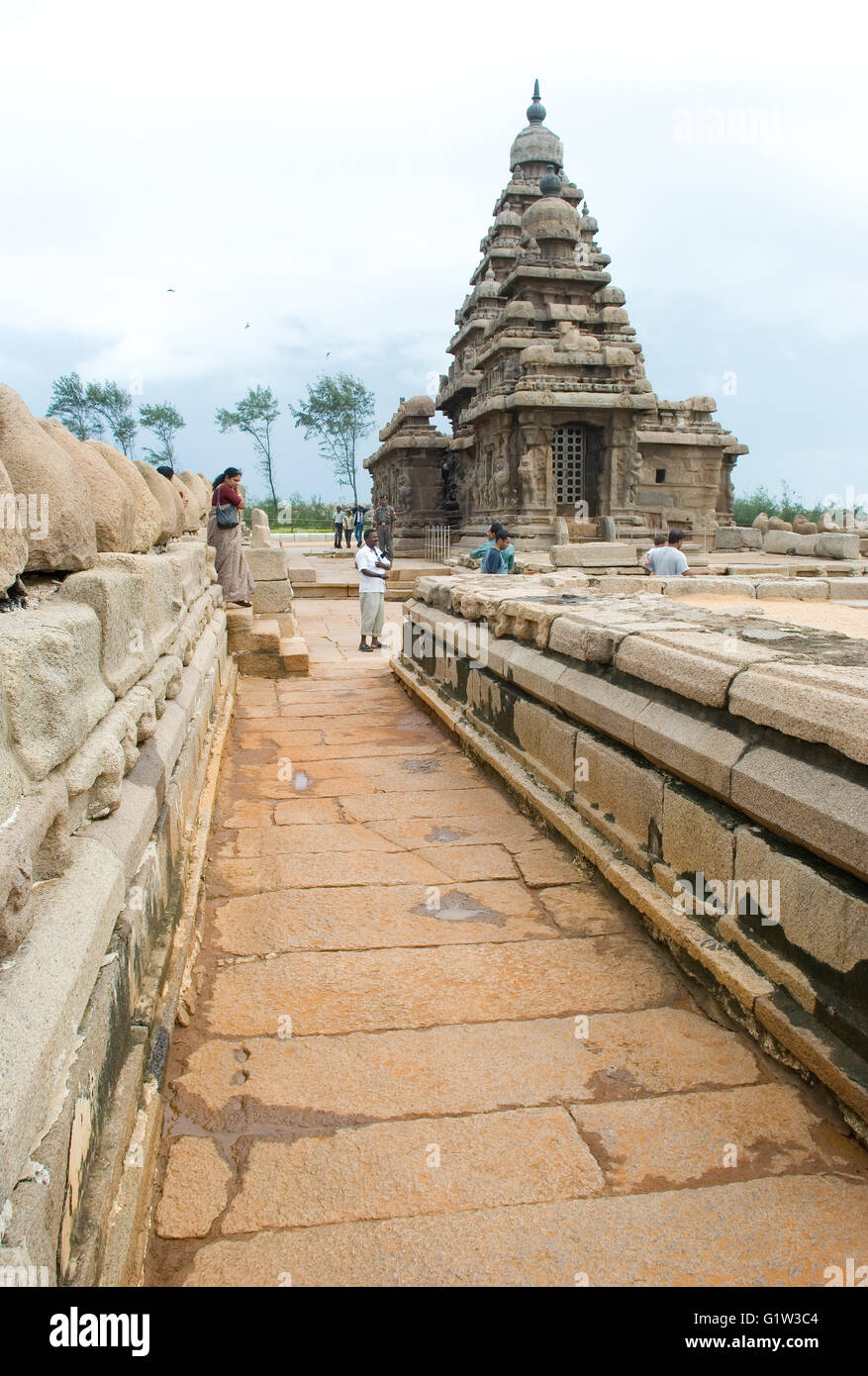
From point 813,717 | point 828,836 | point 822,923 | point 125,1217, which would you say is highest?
point 813,717

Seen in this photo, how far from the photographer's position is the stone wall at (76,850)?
1.21m

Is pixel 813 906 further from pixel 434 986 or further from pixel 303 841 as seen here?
pixel 303 841

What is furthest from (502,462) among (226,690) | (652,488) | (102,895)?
(102,895)

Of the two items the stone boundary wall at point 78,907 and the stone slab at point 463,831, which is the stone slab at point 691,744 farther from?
the stone boundary wall at point 78,907

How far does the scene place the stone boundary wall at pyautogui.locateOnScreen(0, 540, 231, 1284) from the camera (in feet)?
3.87

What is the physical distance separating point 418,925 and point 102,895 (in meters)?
1.49

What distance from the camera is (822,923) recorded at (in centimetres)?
206

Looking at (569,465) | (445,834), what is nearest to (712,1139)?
(445,834)

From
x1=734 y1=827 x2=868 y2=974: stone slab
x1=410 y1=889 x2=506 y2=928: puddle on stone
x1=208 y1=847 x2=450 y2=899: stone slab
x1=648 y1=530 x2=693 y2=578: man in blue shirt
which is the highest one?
x1=648 y1=530 x2=693 y2=578: man in blue shirt

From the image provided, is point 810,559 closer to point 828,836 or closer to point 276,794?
point 276,794

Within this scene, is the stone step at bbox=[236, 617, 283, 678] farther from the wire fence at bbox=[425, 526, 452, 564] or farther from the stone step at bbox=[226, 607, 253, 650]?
the wire fence at bbox=[425, 526, 452, 564]

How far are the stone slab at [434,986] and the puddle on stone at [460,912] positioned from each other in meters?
0.20

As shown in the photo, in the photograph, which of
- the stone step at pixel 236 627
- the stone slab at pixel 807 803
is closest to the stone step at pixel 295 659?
the stone step at pixel 236 627

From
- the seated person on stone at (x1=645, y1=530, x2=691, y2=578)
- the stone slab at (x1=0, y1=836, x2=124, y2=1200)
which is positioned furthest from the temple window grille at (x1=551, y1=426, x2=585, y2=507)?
the stone slab at (x1=0, y1=836, x2=124, y2=1200)
